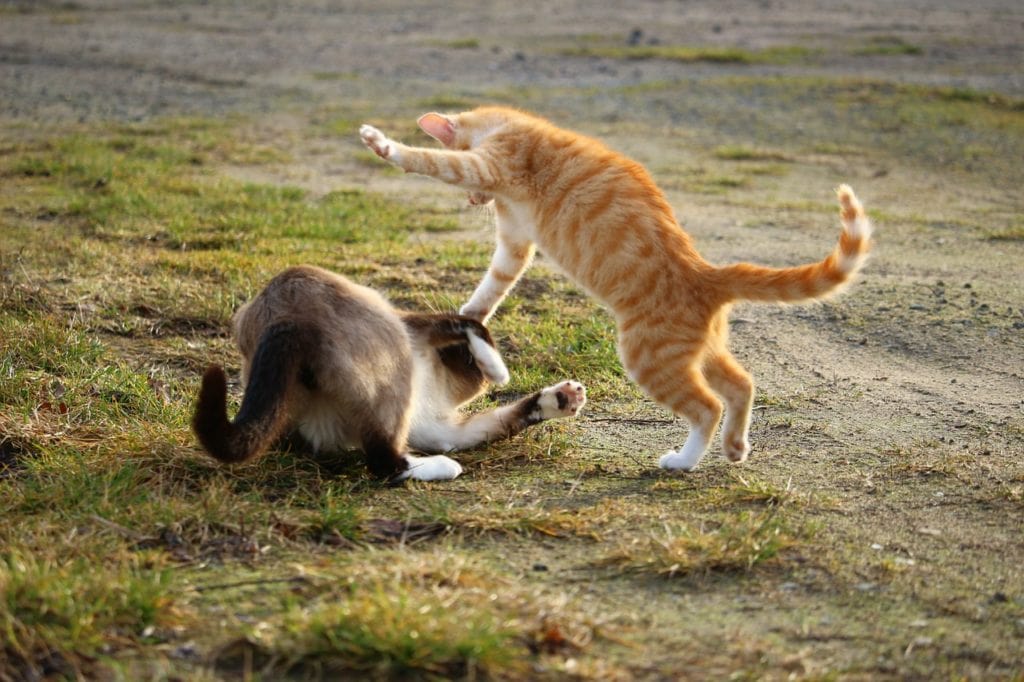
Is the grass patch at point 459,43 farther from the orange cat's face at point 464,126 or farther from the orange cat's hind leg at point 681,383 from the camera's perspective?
the orange cat's hind leg at point 681,383

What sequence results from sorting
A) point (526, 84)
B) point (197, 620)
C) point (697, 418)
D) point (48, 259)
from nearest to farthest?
point (197, 620)
point (697, 418)
point (48, 259)
point (526, 84)

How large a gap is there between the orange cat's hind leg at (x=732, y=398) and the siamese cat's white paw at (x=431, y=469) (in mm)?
945

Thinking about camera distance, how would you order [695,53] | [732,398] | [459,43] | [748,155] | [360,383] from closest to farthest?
1. [360,383]
2. [732,398]
3. [748,155]
4. [695,53]
5. [459,43]

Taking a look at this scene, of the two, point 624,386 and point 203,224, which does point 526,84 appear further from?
point 624,386

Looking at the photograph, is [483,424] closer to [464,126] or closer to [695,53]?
[464,126]

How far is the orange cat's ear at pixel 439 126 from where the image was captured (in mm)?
5438

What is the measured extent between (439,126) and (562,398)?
1.56 m

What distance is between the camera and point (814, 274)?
4.20m

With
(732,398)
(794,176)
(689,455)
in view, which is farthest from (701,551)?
(794,176)

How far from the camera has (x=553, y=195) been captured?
483 cm

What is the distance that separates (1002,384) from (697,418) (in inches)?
69.0

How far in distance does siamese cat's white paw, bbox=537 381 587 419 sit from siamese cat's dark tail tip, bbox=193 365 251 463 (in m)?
1.32

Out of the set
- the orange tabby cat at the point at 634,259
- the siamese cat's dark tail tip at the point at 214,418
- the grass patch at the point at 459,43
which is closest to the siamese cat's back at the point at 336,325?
the siamese cat's dark tail tip at the point at 214,418

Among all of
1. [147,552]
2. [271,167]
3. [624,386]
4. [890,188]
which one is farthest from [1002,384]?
[271,167]
